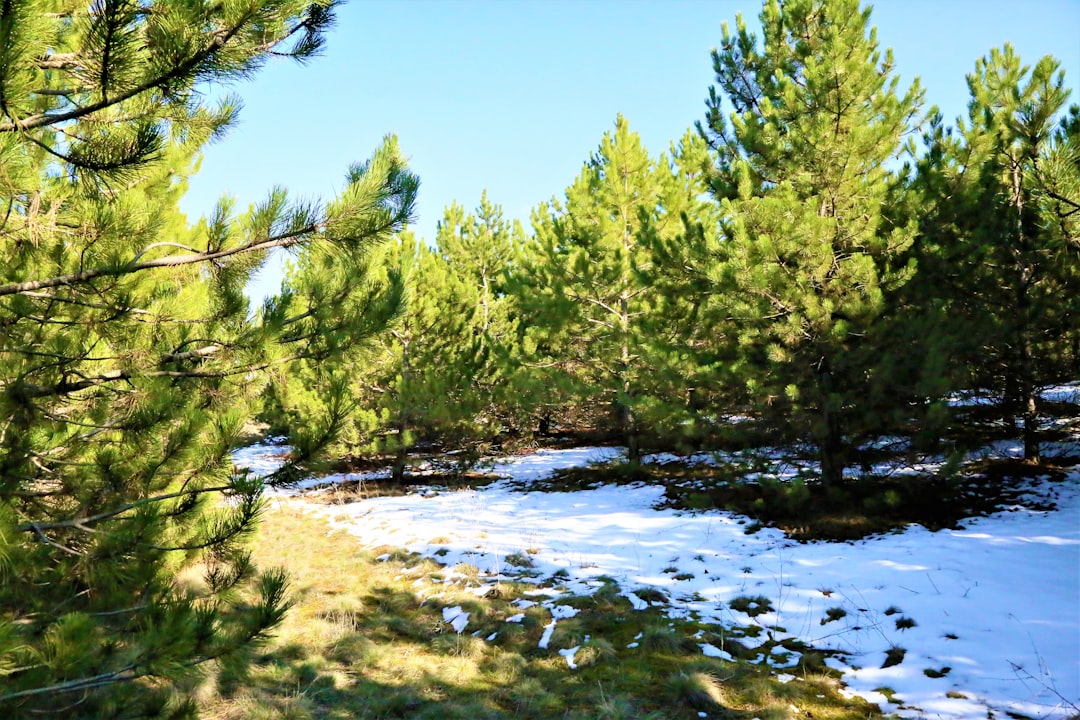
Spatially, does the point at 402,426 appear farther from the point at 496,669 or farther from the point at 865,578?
the point at 865,578

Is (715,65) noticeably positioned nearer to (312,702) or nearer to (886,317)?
(886,317)

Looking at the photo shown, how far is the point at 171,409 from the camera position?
117 inches

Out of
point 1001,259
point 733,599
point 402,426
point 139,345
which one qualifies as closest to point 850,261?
point 1001,259

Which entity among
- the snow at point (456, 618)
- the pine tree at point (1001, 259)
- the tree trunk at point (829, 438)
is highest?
the pine tree at point (1001, 259)

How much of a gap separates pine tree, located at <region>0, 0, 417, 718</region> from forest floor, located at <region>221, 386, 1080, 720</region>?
1.77 m

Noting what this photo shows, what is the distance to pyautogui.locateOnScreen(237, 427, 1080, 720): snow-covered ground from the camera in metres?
3.84

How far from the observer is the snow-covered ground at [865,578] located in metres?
3.84

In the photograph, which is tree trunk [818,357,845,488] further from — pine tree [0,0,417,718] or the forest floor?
pine tree [0,0,417,718]

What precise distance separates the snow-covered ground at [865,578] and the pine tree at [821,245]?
169cm

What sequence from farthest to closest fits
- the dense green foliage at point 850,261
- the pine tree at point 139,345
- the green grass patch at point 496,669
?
the dense green foliage at point 850,261
the green grass patch at point 496,669
the pine tree at point 139,345

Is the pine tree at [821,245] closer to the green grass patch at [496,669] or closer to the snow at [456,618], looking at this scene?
the green grass patch at [496,669]

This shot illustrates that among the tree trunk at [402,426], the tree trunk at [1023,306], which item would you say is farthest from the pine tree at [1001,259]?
the tree trunk at [402,426]

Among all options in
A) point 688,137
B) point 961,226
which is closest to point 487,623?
point 961,226

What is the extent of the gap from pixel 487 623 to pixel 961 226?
798 centimetres
